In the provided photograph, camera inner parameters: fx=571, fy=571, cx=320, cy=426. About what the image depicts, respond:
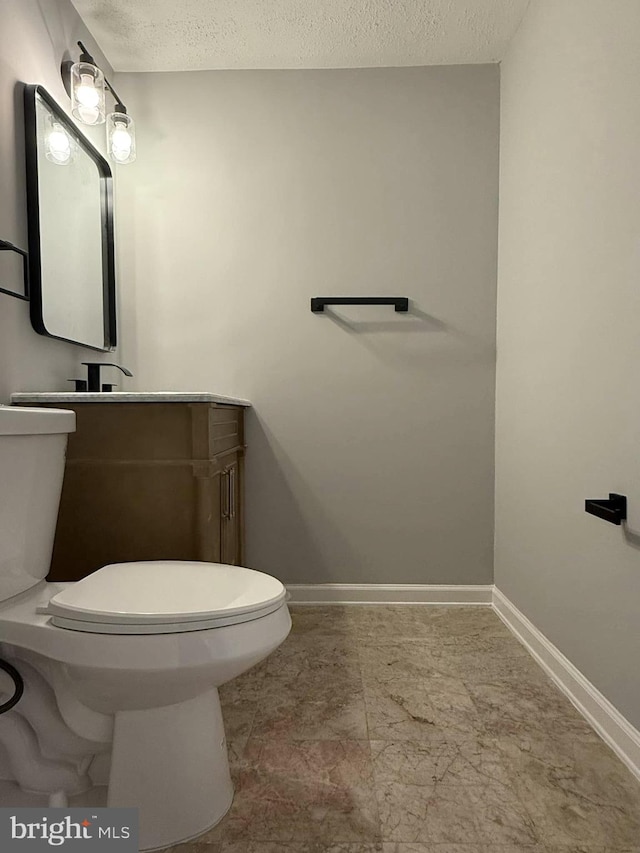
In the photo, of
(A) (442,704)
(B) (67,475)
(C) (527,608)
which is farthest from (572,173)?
(B) (67,475)

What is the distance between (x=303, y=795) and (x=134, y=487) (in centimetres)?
84

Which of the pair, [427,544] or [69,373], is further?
[427,544]

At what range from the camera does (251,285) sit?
92.0 inches

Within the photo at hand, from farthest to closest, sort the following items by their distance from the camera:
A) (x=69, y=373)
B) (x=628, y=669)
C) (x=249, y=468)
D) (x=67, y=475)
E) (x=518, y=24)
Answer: (x=249, y=468), (x=518, y=24), (x=69, y=373), (x=67, y=475), (x=628, y=669)

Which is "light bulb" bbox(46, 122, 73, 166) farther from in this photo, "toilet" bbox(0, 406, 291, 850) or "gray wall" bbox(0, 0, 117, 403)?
"toilet" bbox(0, 406, 291, 850)

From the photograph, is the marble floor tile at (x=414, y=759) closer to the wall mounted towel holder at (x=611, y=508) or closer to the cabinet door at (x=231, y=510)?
the cabinet door at (x=231, y=510)

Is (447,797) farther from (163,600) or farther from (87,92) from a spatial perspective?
(87,92)

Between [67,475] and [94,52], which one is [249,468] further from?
[94,52]

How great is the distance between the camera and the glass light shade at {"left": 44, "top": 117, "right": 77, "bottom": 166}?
5.61 ft

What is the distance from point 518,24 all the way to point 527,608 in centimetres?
207

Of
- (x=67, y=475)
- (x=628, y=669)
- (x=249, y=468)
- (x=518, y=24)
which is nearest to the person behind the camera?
(x=628, y=669)

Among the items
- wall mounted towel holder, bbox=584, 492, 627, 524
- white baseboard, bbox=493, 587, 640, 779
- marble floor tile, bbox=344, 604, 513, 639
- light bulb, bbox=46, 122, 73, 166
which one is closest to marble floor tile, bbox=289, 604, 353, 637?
marble floor tile, bbox=344, 604, 513, 639

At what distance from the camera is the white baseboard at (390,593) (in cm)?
237

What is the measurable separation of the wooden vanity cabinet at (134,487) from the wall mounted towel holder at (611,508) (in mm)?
967
